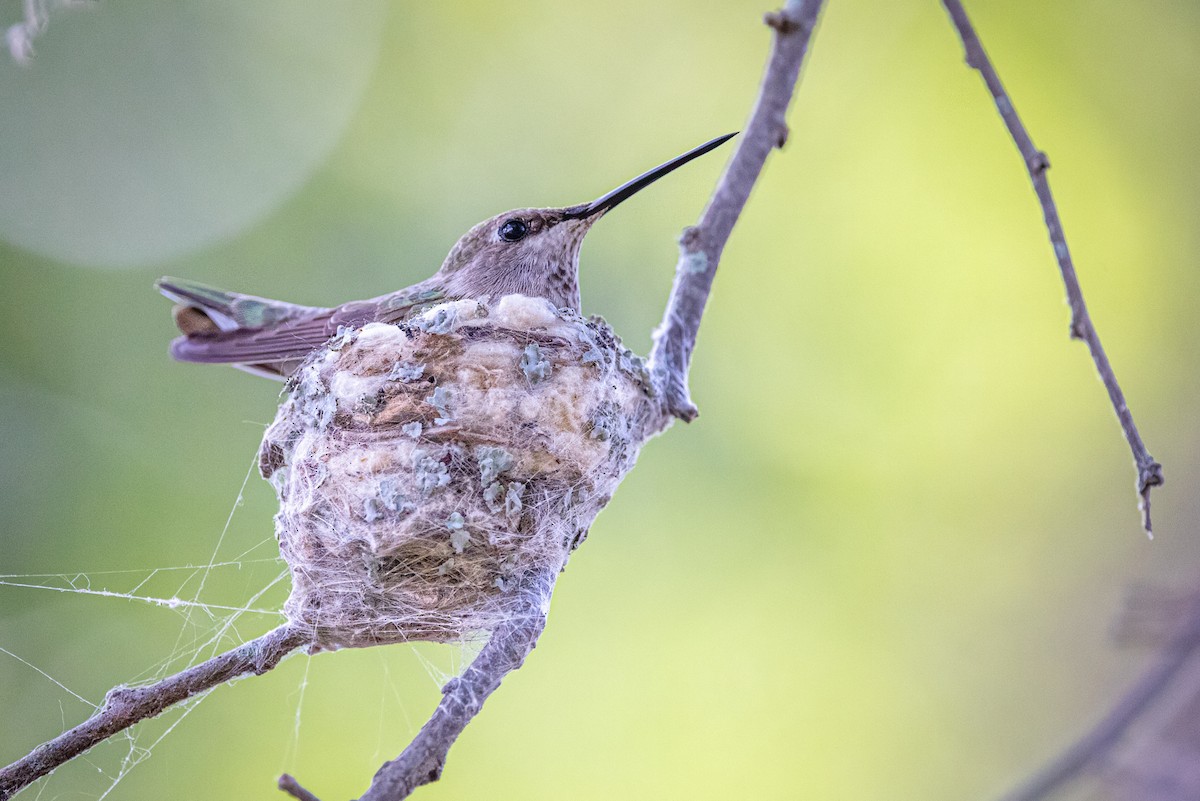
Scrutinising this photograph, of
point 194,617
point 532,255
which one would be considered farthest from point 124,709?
point 194,617

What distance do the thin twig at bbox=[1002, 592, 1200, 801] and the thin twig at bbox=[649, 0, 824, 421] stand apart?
4.33ft

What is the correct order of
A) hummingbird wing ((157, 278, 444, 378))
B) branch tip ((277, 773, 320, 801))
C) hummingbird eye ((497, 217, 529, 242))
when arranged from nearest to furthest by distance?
branch tip ((277, 773, 320, 801)), hummingbird wing ((157, 278, 444, 378)), hummingbird eye ((497, 217, 529, 242))

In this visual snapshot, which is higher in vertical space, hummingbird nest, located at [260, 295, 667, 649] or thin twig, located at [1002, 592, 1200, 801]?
hummingbird nest, located at [260, 295, 667, 649]

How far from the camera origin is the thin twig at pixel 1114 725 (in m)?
1.80

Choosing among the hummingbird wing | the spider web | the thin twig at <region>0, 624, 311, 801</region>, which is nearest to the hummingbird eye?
the hummingbird wing

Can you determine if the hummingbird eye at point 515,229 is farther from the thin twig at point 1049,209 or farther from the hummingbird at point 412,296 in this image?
the thin twig at point 1049,209

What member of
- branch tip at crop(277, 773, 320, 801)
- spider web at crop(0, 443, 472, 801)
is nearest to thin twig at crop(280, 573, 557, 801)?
branch tip at crop(277, 773, 320, 801)

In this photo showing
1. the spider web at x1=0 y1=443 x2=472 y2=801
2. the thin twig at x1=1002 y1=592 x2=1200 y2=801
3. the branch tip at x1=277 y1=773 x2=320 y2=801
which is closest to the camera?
the branch tip at x1=277 y1=773 x2=320 y2=801

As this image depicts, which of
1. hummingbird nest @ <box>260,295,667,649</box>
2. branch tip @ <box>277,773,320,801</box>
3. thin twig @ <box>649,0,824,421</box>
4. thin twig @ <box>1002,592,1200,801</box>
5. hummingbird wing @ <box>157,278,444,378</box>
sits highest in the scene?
hummingbird wing @ <box>157,278,444,378</box>

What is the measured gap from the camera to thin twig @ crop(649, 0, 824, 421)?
2.54 m

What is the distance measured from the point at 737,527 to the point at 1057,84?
9.25 feet

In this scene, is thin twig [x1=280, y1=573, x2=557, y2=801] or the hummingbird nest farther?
the hummingbird nest

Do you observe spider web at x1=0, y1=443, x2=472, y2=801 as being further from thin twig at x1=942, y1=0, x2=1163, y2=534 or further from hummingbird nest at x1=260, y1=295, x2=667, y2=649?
thin twig at x1=942, y1=0, x2=1163, y2=534

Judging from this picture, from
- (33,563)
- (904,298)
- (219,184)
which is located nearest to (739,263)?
(904,298)
